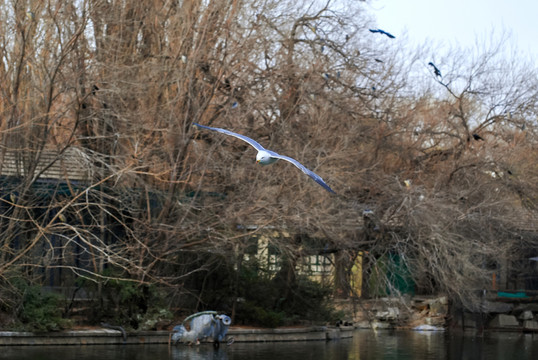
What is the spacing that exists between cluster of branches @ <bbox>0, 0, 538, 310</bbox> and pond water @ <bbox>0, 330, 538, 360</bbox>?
1723 millimetres

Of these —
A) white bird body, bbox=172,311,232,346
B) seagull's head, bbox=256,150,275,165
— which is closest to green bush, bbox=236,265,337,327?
white bird body, bbox=172,311,232,346

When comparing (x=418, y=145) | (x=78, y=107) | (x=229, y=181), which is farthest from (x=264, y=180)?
(x=418, y=145)

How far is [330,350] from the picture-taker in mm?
20969

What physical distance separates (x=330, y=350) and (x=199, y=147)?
247 inches

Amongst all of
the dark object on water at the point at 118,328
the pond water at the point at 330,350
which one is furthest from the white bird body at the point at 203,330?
the dark object on water at the point at 118,328

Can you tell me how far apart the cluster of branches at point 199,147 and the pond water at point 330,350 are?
1723 mm

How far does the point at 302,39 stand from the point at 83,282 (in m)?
10.2

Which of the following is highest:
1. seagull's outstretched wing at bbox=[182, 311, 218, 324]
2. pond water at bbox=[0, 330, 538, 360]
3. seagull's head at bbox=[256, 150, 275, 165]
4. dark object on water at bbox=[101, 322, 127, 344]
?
seagull's head at bbox=[256, 150, 275, 165]

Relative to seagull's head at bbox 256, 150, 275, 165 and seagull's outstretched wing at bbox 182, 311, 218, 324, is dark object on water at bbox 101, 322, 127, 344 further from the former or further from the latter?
seagull's head at bbox 256, 150, 275, 165

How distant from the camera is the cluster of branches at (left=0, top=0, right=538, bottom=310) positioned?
66.2ft

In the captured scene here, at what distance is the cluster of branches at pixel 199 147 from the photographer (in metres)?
20.2

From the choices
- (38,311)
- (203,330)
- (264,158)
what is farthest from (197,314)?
(264,158)

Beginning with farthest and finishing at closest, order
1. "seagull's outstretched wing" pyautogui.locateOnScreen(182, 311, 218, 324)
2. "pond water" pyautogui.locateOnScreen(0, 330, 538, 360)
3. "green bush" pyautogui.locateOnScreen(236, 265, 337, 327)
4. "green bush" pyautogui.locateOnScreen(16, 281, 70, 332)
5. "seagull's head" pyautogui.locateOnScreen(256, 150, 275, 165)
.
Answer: "green bush" pyautogui.locateOnScreen(236, 265, 337, 327)
"seagull's outstretched wing" pyautogui.locateOnScreen(182, 311, 218, 324)
"green bush" pyautogui.locateOnScreen(16, 281, 70, 332)
"pond water" pyautogui.locateOnScreen(0, 330, 538, 360)
"seagull's head" pyautogui.locateOnScreen(256, 150, 275, 165)

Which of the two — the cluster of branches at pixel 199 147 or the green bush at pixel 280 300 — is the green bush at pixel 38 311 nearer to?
the cluster of branches at pixel 199 147
